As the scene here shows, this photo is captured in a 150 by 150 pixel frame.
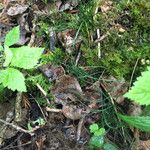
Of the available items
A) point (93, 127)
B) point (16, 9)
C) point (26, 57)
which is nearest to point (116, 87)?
point (93, 127)

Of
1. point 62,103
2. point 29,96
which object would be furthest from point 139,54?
point 29,96

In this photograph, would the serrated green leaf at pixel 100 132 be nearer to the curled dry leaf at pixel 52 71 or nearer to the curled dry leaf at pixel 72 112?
the curled dry leaf at pixel 72 112

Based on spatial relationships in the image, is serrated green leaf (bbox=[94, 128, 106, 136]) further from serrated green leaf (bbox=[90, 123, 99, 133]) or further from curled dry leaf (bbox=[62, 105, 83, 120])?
curled dry leaf (bbox=[62, 105, 83, 120])

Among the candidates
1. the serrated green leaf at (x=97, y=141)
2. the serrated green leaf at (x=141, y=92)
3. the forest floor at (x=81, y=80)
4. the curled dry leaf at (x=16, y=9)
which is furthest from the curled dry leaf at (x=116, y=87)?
the curled dry leaf at (x=16, y=9)

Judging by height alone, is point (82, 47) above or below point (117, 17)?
below

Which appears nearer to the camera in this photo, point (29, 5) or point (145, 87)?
point (145, 87)

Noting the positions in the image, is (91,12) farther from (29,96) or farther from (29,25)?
(29,96)

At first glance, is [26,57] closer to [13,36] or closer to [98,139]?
[13,36]
